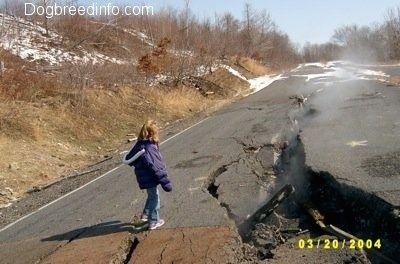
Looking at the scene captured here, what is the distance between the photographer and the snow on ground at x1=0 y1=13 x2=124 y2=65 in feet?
67.7

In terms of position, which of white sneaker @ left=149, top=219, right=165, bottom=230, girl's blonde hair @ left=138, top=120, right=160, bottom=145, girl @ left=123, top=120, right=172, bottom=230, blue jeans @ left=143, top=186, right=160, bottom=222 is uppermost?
girl's blonde hair @ left=138, top=120, right=160, bottom=145

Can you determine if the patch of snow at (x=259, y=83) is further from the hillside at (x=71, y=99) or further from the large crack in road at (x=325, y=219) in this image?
the large crack in road at (x=325, y=219)

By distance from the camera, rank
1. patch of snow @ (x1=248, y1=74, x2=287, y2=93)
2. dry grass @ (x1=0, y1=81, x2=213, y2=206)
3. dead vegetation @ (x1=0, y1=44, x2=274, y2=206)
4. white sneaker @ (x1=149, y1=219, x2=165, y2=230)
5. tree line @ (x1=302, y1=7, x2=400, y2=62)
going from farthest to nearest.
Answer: tree line @ (x1=302, y1=7, x2=400, y2=62)
patch of snow @ (x1=248, y1=74, x2=287, y2=93)
dead vegetation @ (x1=0, y1=44, x2=274, y2=206)
dry grass @ (x1=0, y1=81, x2=213, y2=206)
white sneaker @ (x1=149, y1=219, x2=165, y2=230)

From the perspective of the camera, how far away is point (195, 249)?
4.75 metres

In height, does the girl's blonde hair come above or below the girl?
above

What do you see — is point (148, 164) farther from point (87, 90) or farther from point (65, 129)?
point (87, 90)

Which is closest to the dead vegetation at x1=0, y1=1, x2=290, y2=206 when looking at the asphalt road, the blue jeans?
the asphalt road

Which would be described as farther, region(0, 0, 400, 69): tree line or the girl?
region(0, 0, 400, 69): tree line

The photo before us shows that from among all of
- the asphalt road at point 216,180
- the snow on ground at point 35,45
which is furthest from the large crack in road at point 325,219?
the snow on ground at point 35,45

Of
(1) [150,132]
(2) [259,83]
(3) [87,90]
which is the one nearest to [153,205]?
(1) [150,132]

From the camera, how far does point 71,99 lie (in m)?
16.1
